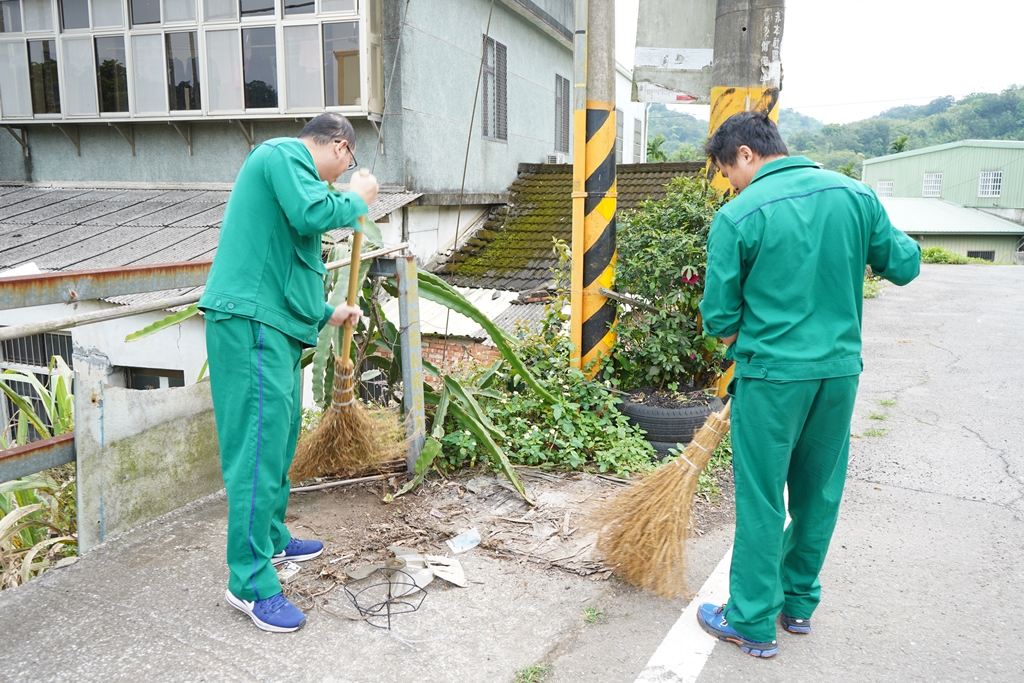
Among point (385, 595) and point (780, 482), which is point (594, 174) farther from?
point (385, 595)

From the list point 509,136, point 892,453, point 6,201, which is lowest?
point 892,453

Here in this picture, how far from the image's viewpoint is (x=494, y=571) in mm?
3316

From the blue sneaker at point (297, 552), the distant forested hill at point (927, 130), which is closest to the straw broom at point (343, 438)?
the blue sneaker at point (297, 552)

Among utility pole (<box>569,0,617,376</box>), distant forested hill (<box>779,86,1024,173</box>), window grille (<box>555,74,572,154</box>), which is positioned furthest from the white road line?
distant forested hill (<box>779,86,1024,173</box>)

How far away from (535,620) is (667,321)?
2421mm

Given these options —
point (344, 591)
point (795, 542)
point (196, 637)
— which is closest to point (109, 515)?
point (196, 637)

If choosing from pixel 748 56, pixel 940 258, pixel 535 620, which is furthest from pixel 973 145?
pixel 535 620

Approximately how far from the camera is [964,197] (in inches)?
1865

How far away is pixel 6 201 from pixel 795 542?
12.1 metres

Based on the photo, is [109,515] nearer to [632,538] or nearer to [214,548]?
[214,548]

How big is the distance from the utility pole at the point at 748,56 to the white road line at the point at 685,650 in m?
3.26

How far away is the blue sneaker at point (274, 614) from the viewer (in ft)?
9.17

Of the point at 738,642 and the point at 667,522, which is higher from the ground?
the point at 667,522

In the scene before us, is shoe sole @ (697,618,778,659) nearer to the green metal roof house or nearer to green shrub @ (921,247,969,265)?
green shrub @ (921,247,969,265)
